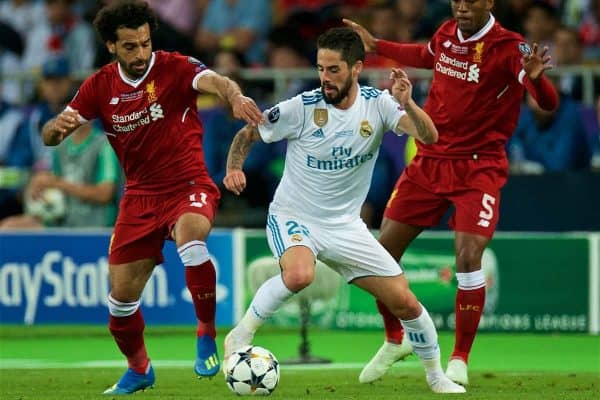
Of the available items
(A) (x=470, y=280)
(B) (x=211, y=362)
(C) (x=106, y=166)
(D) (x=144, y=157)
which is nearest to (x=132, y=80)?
(D) (x=144, y=157)

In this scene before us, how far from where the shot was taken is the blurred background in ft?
48.9

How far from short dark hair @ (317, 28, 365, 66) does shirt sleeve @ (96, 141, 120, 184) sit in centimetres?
624

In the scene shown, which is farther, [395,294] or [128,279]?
[128,279]

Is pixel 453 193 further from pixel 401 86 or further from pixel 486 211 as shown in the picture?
pixel 401 86

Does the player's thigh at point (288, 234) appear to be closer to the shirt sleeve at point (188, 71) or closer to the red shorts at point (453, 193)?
the shirt sleeve at point (188, 71)

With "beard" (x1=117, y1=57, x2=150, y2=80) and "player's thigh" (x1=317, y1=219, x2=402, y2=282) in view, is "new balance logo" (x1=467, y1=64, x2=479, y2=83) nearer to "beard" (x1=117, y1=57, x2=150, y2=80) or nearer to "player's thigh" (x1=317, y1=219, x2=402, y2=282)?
"player's thigh" (x1=317, y1=219, x2=402, y2=282)

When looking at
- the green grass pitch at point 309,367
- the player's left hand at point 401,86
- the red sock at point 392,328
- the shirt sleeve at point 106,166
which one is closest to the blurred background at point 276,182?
the shirt sleeve at point 106,166

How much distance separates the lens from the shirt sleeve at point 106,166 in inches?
617

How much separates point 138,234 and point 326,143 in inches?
56.9

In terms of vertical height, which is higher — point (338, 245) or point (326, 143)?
point (326, 143)

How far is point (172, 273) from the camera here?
50.6ft

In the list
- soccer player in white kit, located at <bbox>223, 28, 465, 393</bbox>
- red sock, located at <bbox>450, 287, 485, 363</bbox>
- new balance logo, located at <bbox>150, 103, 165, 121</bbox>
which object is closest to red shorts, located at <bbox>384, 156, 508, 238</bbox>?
red sock, located at <bbox>450, 287, 485, 363</bbox>

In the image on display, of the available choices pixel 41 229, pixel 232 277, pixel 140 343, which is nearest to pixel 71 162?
pixel 41 229

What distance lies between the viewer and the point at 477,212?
35.0 ft
